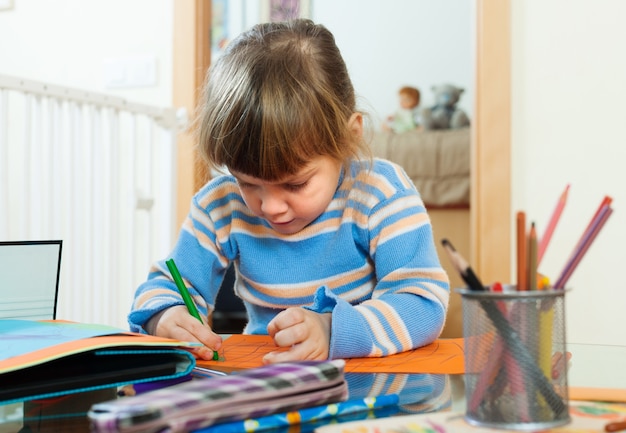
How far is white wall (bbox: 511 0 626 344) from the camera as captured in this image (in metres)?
1.89

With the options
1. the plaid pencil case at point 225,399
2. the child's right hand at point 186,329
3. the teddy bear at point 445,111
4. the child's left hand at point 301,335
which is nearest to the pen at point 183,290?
the child's right hand at point 186,329

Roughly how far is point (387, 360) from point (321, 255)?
0.93 feet

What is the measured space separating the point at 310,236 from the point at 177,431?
0.59m

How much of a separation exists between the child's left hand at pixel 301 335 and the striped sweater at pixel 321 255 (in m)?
0.10

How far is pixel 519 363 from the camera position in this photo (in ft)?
1.29

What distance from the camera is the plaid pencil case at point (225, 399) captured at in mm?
371

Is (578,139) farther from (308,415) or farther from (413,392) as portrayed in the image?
(308,415)

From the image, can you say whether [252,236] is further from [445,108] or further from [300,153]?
[445,108]

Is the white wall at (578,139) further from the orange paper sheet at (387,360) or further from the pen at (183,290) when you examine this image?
the pen at (183,290)

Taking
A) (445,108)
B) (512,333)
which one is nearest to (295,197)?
(512,333)

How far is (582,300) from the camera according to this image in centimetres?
193

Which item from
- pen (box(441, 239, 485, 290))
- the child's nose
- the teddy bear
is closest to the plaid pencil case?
pen (box(441, 239, 485, 290))

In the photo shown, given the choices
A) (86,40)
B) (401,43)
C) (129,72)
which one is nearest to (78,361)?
(129,72)

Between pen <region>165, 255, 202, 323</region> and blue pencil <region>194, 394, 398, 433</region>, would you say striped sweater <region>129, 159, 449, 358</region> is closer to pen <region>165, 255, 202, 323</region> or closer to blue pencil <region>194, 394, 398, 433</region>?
pen <region>165, 255, 202, 323</region>
